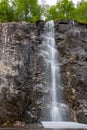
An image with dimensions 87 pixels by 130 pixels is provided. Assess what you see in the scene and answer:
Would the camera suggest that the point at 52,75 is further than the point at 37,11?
No

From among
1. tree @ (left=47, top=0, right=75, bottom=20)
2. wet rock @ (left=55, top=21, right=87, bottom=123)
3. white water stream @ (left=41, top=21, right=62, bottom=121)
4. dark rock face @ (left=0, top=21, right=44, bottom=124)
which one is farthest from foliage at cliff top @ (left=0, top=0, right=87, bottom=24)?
dark rock face @ (left=0, top=21, right=44, bottom=124)

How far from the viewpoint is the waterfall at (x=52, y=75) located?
24641mm

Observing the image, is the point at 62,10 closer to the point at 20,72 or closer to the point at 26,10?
the point at 26,10

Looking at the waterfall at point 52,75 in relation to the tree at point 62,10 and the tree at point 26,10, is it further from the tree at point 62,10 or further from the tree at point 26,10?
the tree at point 62,10

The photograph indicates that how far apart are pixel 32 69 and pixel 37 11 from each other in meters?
13.7

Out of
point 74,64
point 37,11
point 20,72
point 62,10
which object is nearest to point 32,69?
point 20,72

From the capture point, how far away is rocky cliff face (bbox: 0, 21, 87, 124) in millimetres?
24953

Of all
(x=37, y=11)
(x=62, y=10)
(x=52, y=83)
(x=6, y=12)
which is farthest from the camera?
(x=62, y=10)

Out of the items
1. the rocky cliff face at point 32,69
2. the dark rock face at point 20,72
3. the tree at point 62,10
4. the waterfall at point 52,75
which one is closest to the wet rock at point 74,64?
the rocky cliff face at point 32,69

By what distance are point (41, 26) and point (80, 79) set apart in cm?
495

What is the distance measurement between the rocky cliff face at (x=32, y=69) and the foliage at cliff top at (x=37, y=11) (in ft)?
32.0

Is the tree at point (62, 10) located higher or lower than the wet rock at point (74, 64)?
higher

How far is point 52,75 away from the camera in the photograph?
26188 millimetres

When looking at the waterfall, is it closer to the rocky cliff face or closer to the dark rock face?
the rocky cliff face
